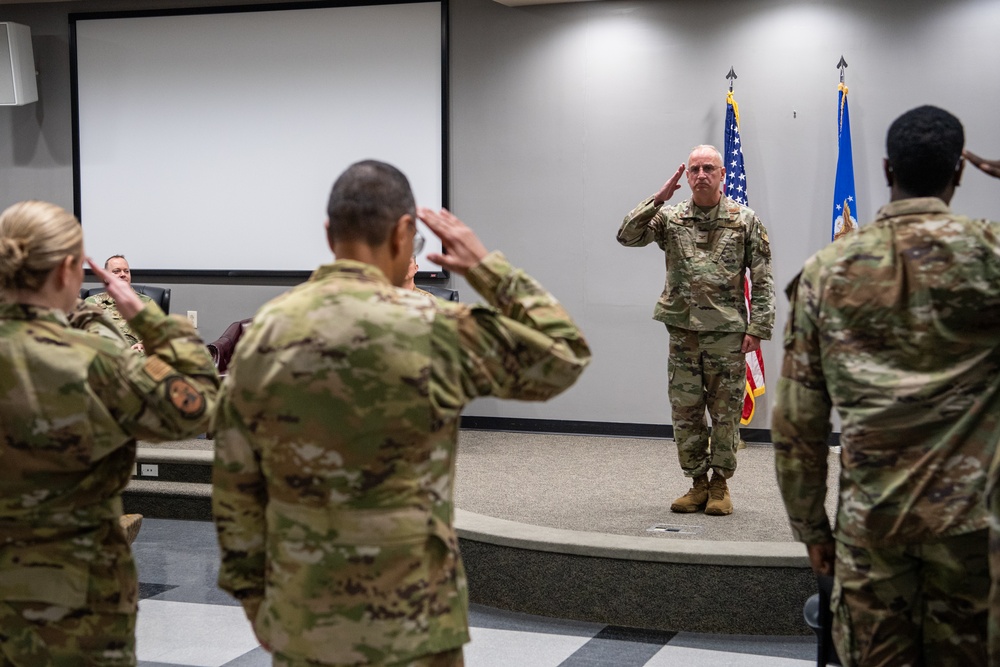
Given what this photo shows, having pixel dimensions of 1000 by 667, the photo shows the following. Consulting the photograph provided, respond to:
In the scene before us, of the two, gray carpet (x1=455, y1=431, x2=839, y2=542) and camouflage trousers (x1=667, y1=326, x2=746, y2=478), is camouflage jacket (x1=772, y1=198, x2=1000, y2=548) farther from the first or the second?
camouflage trousers (x1=667, y1=326, x2=746, y2=478)

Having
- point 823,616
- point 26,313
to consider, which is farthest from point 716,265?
point 26,313

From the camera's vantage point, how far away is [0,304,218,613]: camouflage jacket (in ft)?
6.10

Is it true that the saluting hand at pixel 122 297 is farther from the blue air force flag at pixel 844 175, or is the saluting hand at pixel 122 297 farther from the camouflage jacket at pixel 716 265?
the blue air force flag at pixel 844 175

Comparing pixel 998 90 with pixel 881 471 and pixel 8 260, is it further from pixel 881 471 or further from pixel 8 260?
pixel 8 260

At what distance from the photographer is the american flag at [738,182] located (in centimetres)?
670

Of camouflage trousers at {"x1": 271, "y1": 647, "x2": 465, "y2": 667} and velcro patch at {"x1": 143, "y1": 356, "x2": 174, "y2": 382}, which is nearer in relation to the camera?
camouflage trousers at {"x1": 271, "y1": 647, "x2": 465, "y2": 667}

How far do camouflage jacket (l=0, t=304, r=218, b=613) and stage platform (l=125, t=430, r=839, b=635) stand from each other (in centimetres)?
225

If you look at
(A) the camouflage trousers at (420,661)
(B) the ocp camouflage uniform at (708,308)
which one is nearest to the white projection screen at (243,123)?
(B) the ocp camouflage uniform at (708,308)

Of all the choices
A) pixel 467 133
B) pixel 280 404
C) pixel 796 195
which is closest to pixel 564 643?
pixel 280 404

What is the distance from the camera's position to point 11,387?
6.10 ft

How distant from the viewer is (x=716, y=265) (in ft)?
15.4

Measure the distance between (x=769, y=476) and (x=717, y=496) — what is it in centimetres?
103

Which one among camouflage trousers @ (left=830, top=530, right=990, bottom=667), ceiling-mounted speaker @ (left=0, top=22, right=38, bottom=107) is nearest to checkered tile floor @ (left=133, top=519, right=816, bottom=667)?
camouflage trousers @ (left=830, top=530, right=990, bottom=667)

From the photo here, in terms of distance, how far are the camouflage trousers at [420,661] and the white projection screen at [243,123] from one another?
5.83 m
